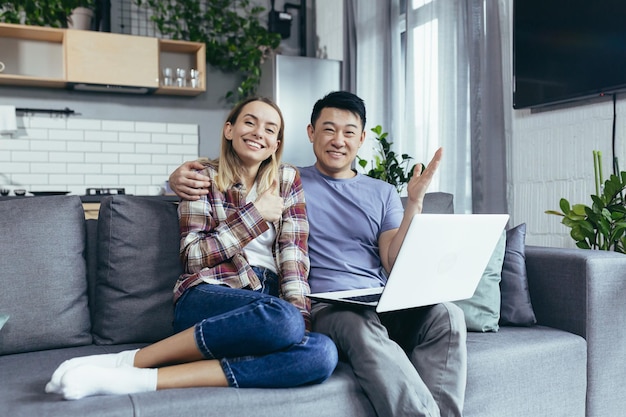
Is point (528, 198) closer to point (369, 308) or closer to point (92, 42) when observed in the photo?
point (369, 308)

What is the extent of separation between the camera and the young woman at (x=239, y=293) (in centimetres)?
150

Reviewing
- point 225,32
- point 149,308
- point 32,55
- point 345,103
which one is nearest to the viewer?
point 149,308

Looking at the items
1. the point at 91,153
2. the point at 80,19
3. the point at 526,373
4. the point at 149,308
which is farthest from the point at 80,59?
the point at 526,373

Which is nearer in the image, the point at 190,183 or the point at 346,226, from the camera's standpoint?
the point at 190,183

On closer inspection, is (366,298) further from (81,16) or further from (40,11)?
(40,11)

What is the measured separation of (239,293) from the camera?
1729 millimetres

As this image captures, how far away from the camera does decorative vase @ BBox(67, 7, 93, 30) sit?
4.44 m

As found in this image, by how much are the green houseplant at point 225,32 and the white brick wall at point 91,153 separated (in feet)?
1.92

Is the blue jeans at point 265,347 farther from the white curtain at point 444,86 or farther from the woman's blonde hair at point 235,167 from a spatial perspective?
the white curtain at point 444,86

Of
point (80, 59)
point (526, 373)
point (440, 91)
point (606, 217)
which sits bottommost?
point (526, 373)

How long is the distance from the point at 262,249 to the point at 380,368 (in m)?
0.59

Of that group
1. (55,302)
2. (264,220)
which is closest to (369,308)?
(264,220)

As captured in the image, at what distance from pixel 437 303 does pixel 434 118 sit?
2047 mm

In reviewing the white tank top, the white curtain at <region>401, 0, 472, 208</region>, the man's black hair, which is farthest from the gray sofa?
the white curtain at <region>401, 0, 472, 208</region>
